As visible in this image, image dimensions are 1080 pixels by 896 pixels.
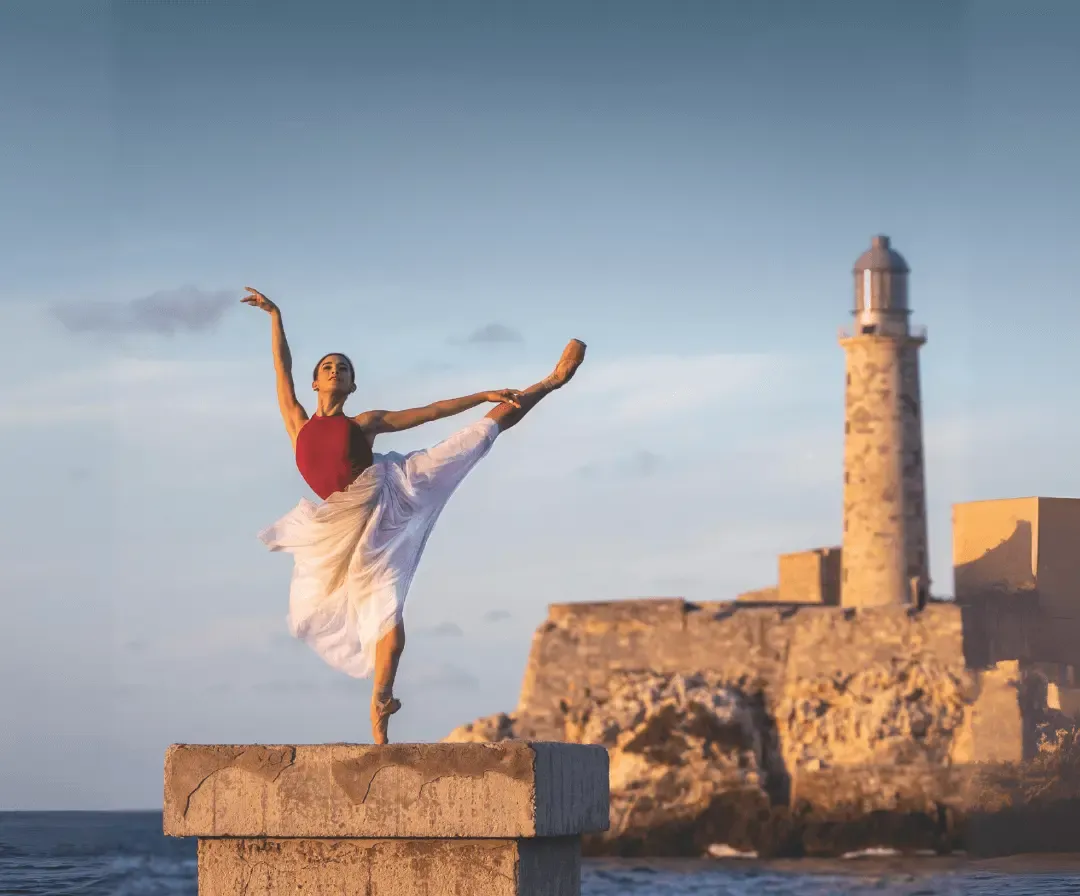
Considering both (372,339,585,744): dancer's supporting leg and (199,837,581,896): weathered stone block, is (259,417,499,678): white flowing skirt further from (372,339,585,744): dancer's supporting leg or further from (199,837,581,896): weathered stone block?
(199,837,581,896): weathered stone block

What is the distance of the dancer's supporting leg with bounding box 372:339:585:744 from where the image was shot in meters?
6.80

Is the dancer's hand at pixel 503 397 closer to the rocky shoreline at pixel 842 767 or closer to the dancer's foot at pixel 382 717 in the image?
the dancer's foot at pixel 382 717

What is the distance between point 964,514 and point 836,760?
17.3ft

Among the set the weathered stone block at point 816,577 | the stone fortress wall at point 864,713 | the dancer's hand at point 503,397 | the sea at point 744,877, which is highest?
the weathered stone block at point 816,577

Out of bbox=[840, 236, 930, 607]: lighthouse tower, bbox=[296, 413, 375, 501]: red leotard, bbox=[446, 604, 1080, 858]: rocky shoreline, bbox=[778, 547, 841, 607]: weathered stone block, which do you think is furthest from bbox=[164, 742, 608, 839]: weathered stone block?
bbox=[778, 547, 841, 607]: weathered stone block

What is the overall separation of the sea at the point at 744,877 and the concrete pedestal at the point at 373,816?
88.1 ft

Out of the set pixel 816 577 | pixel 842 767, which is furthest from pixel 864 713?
pixel 816 577

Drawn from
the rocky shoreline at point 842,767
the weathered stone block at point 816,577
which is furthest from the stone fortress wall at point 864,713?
the weathered stone block at point 816,577

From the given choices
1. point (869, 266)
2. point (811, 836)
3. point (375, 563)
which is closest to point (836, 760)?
point (811, 836)

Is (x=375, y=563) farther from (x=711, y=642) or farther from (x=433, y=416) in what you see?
(x=711, y=642)

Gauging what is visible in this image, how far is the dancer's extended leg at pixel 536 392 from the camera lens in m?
7.11

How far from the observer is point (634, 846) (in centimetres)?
3838

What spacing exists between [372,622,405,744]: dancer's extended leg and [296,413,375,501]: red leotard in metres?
0.51

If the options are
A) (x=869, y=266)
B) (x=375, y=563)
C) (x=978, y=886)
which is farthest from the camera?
(x=869, y=266)
